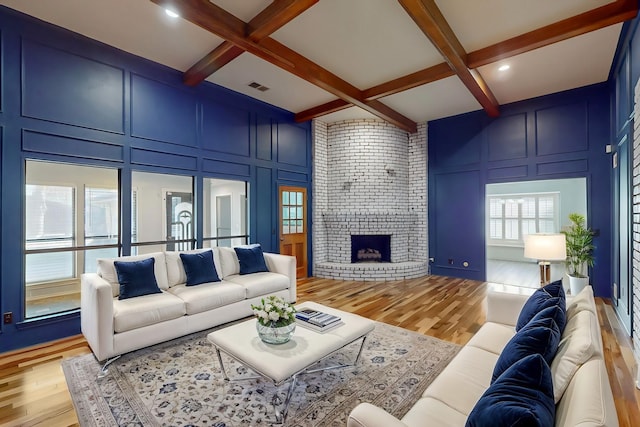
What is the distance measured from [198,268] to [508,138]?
559 centimetres

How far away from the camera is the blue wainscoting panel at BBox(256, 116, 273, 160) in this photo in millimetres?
5266

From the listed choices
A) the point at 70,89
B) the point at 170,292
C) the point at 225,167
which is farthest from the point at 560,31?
the point at 70,89

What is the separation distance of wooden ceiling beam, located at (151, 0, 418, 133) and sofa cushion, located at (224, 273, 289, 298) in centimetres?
264

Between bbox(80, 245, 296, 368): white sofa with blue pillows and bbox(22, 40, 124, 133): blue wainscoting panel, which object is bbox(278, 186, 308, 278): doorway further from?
bbox(22, 40, 124, 133): blue wainscoting panel

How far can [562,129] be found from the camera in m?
4.97

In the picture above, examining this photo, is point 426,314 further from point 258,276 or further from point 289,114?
point 289,114

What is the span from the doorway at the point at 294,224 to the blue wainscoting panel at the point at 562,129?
430 centimetres

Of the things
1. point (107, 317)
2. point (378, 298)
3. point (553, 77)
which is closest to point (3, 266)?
point (107, 317)

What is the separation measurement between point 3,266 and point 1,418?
163 cm

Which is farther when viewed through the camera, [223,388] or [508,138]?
[508,138]

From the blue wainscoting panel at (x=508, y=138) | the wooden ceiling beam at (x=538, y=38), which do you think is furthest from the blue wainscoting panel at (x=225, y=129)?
the blue wainscoting panel at (x=508, y=138)

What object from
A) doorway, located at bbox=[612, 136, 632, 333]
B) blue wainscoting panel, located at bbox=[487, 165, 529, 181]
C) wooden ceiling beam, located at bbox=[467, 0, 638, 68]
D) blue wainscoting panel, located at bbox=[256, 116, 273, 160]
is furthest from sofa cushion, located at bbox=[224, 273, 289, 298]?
blue wainscoting panel, located at bbox=[487, 165, 529, 181]

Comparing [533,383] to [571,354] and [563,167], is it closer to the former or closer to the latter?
[571,354]

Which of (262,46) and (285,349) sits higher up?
(262,46)
